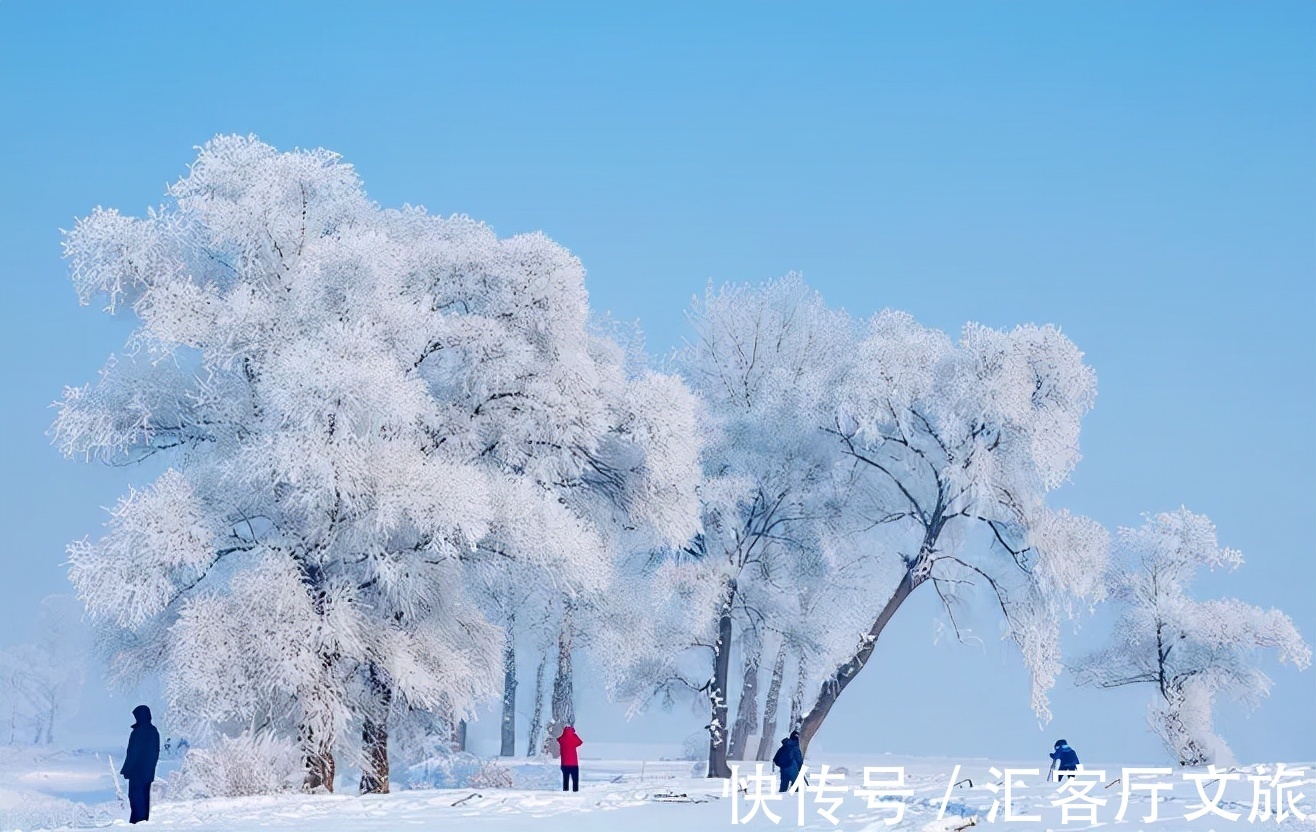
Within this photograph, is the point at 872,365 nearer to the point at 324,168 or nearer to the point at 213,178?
the point at 324,168

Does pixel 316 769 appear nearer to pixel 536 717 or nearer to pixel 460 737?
pixel 460 737

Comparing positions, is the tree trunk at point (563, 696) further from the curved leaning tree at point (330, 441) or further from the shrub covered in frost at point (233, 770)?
the shrub covered in frost at point (233, 770)

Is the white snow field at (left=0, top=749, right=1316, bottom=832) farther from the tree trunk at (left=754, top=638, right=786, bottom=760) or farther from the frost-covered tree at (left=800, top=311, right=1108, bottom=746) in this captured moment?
the tree trunk at (left=754, top=638, right=786, bottom=760)

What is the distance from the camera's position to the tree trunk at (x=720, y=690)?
31750 mm

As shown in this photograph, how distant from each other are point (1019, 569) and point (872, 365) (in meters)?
5.84

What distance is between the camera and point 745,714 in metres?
35.6

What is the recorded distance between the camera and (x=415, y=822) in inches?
730

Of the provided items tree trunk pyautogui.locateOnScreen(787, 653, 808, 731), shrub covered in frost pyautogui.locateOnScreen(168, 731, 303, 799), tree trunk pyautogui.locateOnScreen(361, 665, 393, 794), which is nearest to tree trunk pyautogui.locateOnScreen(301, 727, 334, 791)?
shrub covered in frost pyautogui.locateOnScreen(168, 731, 303, 799)

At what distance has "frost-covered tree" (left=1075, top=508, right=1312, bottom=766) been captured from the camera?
31781mm

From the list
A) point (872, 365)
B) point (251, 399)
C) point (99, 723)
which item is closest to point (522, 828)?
point (251, 399)

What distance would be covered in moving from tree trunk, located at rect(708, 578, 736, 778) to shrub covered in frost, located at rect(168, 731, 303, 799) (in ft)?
37.9

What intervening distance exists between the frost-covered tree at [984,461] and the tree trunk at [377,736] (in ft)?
34.8

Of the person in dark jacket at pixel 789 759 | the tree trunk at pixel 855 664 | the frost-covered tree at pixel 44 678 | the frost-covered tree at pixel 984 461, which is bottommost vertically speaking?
the frost-covered tree at pixel 44 678

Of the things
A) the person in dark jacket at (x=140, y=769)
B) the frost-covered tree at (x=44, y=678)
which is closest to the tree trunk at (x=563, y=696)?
the person in dark jacket at (x=140, y=769)
